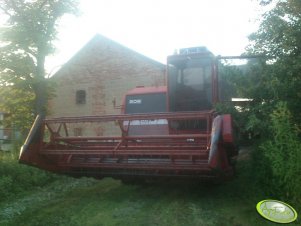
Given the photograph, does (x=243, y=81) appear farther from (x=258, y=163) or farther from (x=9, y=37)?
(x=9, y=37)

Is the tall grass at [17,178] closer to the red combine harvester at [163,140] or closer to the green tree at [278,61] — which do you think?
the red combine harvester at [163,140]

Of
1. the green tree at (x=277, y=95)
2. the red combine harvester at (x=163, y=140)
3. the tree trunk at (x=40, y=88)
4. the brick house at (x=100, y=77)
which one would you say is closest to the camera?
the green tree at (x=277, y=95)

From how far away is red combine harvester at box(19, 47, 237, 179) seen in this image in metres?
7.02

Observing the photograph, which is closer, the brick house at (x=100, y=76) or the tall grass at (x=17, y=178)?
the tall grass at (x=17, y=178)

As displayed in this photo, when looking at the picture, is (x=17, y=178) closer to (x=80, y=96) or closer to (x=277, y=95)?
(x=277, y=95)

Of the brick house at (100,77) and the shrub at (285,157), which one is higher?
the brick house at (100,77)

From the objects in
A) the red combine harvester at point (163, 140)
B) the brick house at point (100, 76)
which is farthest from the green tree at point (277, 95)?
the brick house at point (100, 76)

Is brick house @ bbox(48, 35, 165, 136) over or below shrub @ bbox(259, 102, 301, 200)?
over

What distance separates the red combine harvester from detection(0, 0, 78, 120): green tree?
393 inches

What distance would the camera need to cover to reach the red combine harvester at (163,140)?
702 cm
